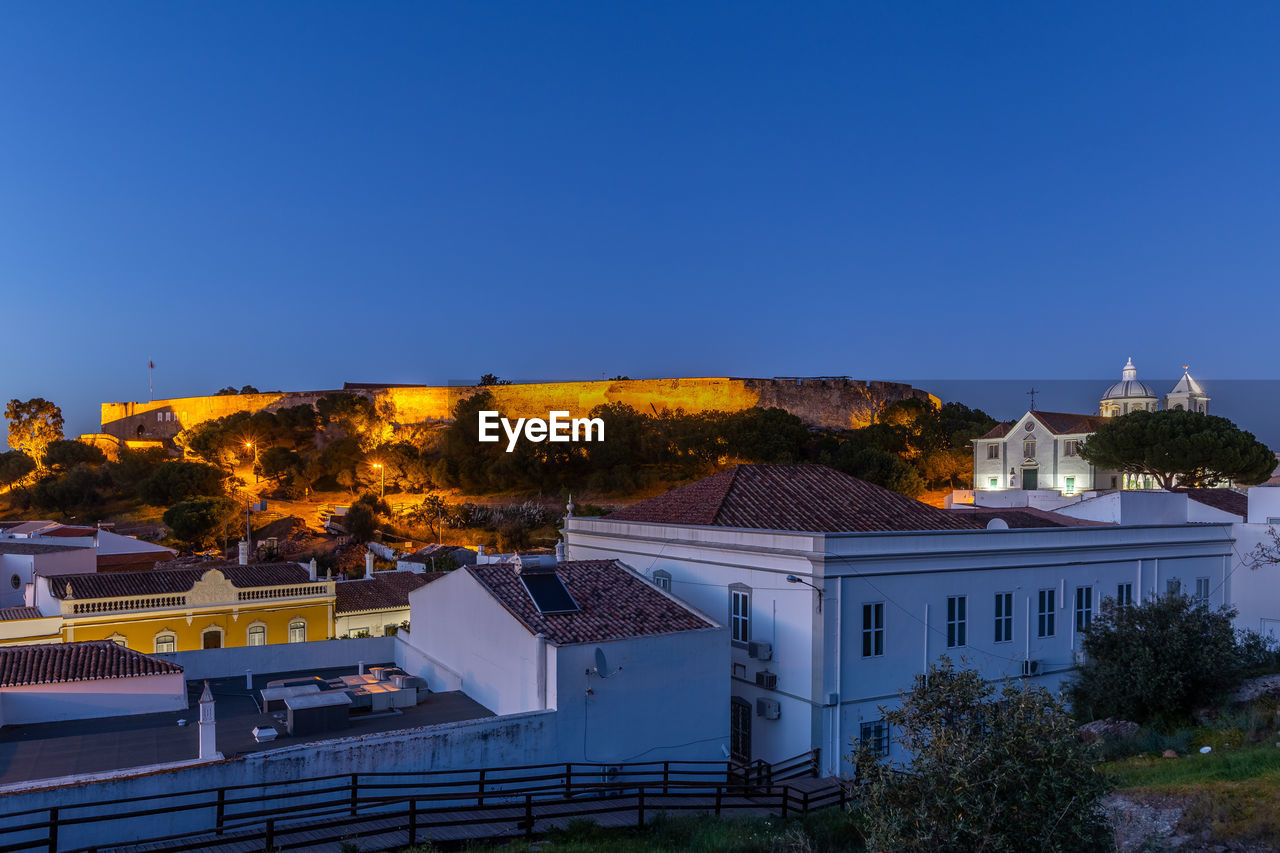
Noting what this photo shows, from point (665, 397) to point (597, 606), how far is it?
56948 mm

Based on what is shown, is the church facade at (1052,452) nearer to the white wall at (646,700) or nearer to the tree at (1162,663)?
the tree at (1162,663)

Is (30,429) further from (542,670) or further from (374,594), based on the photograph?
(542,670)

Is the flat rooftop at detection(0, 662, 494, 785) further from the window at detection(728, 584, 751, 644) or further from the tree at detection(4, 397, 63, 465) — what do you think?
the tree at detection(4, 397, 63, 465)

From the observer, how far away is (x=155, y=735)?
1348 centimetres

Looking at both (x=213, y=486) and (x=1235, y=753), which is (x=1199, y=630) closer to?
(x=1235, y=753)

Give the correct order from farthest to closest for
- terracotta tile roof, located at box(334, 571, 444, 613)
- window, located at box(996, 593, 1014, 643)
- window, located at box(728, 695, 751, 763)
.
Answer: terracotta tile roof, located at box(334, 571, 444, 613) → window, located at box(996, 593, 1014, 643) → window, located at box(728, 695, 751, 763)

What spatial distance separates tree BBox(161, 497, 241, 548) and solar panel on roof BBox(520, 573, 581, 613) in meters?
37.2

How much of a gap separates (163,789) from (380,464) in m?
55.2

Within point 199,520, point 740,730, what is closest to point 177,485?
point 199,520

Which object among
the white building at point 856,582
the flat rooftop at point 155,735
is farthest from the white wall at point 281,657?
the white building at point 856,582

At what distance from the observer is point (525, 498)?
5741cm

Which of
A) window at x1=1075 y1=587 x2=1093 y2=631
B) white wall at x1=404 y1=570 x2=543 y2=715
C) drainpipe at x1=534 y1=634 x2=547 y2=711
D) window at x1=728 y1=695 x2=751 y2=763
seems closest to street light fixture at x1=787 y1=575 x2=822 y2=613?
window at x1=728 y1=695 x2=751 y2=763

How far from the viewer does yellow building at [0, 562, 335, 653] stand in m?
22.5

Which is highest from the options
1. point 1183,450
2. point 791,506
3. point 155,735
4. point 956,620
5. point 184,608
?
point 1183,450
